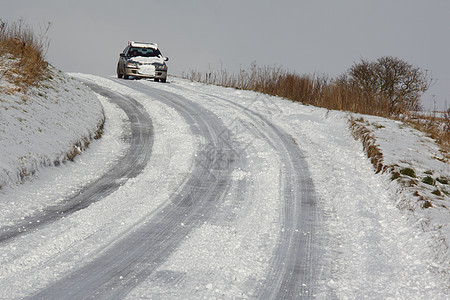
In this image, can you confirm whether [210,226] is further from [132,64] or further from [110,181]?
[132,64]

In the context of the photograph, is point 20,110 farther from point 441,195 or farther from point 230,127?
point 441,195

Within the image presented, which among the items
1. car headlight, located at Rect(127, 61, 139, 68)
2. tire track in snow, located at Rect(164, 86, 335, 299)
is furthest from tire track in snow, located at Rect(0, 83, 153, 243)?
car headlight, located at Rect(127, 61, 139, 68)

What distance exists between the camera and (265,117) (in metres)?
12.0

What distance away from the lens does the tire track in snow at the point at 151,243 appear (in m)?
3.37

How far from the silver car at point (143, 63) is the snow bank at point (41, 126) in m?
8.66

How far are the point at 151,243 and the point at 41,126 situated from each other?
444 cm

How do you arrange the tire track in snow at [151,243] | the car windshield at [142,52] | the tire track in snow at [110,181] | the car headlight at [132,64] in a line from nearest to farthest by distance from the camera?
the tire track in snow at [151,243]
the tire track in snow at [110,181]
the car headlight at [132,64]
the car windshield at [142,52]

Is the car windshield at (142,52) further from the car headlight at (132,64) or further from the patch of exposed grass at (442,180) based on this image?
the patch of exposed grass at (442,180)

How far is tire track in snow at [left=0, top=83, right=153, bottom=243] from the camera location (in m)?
4.64

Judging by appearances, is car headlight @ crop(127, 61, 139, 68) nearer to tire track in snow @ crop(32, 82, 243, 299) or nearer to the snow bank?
the snow bank

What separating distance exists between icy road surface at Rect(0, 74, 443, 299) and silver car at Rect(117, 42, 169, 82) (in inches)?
409

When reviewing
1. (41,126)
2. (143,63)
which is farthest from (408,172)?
(143,63)

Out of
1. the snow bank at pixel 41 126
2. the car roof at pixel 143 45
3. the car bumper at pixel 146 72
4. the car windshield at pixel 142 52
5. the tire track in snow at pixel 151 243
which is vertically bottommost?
the tire track in snow at pixel 151 243

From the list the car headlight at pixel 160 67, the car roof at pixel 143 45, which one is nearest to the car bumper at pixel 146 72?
the car headlight at pixel 160 67
